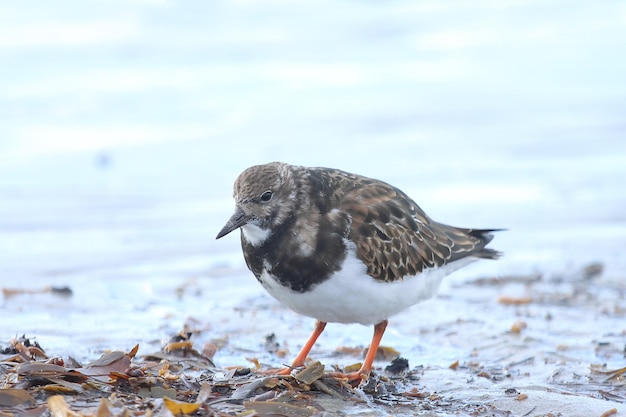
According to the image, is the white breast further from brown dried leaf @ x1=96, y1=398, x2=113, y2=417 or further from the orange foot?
brown dried leaf @ x1=96, y1=398, x2=113, y2=417

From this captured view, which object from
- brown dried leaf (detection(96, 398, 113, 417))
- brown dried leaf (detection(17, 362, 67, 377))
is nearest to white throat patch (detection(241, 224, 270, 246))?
brown dried leaf (detection(17, 362, 67, 377))

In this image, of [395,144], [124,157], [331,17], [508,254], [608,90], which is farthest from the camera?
[331,17]

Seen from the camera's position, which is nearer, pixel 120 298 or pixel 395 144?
pixel 120 298

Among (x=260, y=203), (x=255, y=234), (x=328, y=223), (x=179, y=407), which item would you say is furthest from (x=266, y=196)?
(x=179, y=407)

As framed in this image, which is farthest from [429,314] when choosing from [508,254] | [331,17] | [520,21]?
[520,21]

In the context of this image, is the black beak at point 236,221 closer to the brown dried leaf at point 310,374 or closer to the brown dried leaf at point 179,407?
the brown dried leaf at point 310,374

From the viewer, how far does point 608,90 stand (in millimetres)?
10258

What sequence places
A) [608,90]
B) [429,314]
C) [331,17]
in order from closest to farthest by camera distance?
[429,314] → [608,90] → [331,17]

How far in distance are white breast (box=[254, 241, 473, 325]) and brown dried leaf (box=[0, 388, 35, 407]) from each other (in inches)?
38.1

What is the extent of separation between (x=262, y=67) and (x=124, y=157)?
3.03m

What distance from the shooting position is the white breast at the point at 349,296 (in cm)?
331

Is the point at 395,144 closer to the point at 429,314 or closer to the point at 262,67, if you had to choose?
the point at 262,67

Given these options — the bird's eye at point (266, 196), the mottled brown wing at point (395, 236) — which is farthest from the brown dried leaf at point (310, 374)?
the bird's eye at point (266, 196)

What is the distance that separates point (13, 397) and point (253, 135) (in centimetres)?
575
